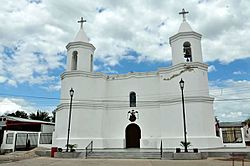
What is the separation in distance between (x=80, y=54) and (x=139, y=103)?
761 cm

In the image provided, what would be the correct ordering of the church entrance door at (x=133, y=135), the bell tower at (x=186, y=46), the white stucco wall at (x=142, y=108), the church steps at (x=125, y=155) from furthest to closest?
the church entrance door at (x=133, y=135) < the bell tower at (x=186, y=46) < the white stucco wall at (x=142, y=108) < the church steps at (x=125, y=155)

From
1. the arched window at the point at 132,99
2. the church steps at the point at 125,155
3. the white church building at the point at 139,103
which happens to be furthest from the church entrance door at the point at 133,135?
the church steps at the point at 125,155

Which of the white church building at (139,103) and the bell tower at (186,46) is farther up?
the bell tower at (186,46)

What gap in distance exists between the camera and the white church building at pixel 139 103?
69.7 ft

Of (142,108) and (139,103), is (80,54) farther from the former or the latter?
(142,108)

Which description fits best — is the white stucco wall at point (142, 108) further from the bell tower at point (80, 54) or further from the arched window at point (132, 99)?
the bell tower at point (80, 54)

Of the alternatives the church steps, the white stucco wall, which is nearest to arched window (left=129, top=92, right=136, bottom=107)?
the white stucco wall

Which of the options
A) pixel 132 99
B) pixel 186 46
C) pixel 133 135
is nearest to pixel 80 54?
pixel 132 99

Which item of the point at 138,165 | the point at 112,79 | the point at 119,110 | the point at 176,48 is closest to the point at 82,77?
the point at 112,79

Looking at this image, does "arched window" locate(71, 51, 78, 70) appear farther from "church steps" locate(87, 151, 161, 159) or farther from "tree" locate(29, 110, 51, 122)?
"tree" locate(29, 110, 51, 122)

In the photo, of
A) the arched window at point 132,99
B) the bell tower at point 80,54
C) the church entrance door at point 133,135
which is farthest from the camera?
the bell tower at point 80,54

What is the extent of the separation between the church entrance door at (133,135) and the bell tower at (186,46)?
7082 millimetres

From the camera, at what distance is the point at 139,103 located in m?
23.8

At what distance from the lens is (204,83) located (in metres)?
22.0
